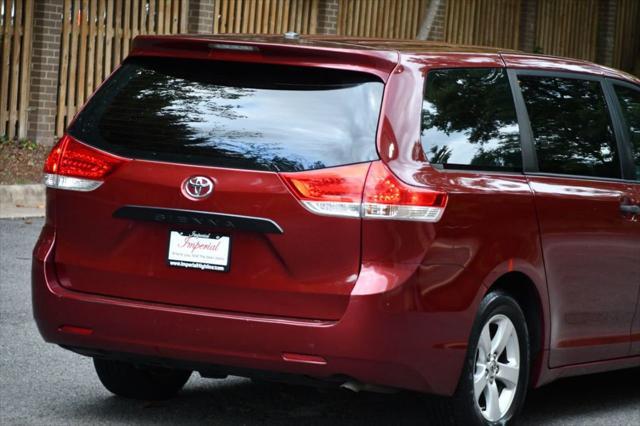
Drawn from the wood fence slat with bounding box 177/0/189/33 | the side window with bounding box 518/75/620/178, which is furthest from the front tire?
the wood fence slat with bounding box 177/0/189/33

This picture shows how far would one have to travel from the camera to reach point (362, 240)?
5684 mm

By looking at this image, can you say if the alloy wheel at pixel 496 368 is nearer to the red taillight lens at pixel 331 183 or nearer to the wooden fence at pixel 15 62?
the red taillight lens at pixel 331 183

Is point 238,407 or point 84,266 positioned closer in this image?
point 84,266

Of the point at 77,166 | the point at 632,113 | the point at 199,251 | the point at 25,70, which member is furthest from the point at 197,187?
the point at 25,70

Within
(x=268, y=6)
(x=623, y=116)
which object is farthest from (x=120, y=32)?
(x=623, y=116)

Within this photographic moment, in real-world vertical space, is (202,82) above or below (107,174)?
above

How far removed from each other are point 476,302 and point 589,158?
132 cm

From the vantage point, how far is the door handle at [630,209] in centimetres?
701

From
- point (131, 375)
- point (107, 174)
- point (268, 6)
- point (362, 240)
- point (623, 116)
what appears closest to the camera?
point (362, 240)

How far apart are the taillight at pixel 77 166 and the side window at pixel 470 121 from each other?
51.1 inches

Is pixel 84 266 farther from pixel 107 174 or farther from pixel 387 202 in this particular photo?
pixel 387 202

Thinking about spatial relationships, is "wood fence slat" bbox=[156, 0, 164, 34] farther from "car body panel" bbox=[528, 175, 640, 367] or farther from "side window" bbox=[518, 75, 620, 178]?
"car body panel" bbox=[528, 175, 640, 367]

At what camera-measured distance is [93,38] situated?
18.9m

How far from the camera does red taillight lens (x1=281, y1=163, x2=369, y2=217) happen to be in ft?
18.7
